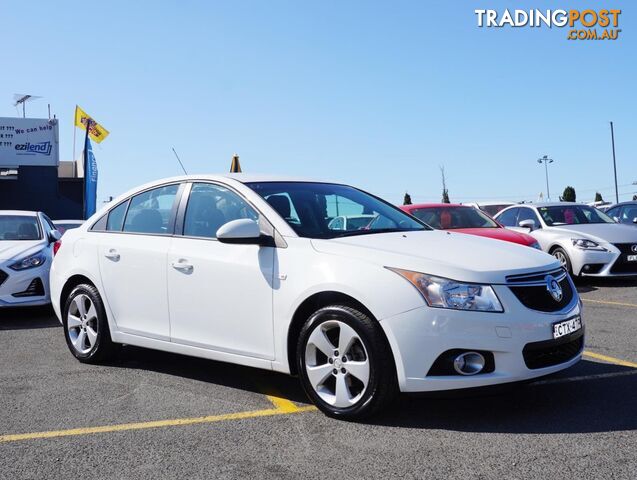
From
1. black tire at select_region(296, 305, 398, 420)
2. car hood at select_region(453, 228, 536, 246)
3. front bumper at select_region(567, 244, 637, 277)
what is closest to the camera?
black tire at select_region(296, 305, 398, 420)

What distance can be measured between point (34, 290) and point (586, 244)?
820 cm

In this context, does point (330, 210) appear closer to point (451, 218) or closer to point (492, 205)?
point (451, 218)

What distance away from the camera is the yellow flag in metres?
36.8

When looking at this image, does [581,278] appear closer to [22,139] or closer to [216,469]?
[216,469]

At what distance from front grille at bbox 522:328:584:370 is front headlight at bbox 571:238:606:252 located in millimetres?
7412

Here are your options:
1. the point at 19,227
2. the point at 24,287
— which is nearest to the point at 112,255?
the point at 24,287

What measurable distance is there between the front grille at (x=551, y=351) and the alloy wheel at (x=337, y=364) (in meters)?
0.90

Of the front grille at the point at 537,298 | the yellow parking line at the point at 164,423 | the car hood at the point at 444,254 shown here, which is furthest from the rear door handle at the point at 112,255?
the front grille at the point at 537,298

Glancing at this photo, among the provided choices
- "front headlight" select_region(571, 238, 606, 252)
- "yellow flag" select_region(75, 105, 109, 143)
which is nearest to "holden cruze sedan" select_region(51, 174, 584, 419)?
"front headlight" select_region(571, 238, 606, 252)

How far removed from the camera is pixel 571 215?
12.7 m

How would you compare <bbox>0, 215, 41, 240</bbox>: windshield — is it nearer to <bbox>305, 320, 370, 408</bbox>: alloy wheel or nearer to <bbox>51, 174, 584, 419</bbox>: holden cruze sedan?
<bbox>51, 174, 584, 419</bbox>: holden cruze sedan

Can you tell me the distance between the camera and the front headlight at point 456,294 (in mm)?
3943

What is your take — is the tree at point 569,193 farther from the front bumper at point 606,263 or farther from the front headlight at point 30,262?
the front headlight at point 30,262

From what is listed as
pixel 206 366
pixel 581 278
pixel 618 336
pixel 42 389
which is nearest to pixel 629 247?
pixel 581 278
